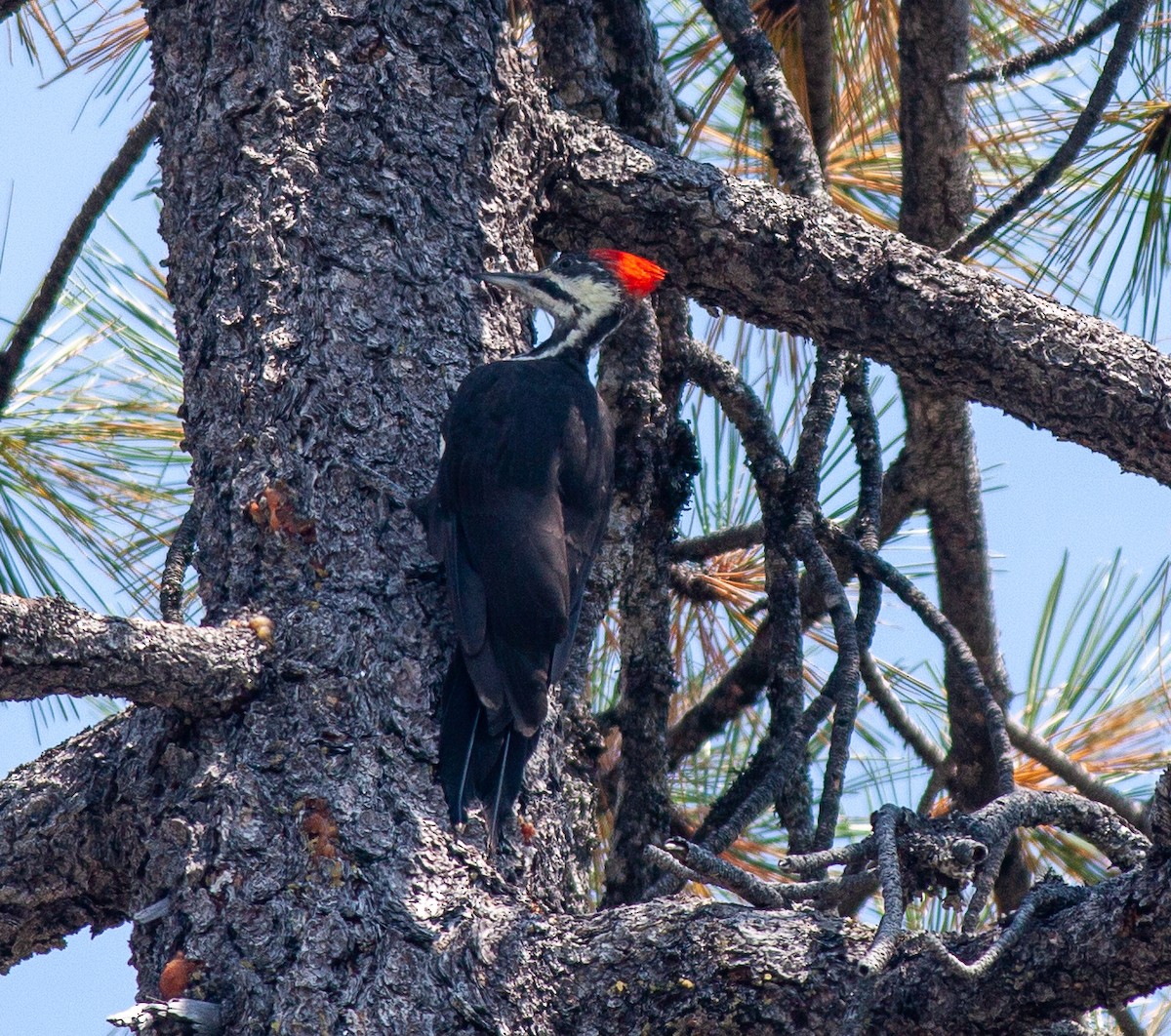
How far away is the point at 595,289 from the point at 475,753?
118 cm

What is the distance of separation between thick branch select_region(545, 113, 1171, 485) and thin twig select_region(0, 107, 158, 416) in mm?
1017

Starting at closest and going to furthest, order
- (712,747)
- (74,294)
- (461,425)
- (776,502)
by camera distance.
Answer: (461,425), (776,502), (74,294), (712,747)

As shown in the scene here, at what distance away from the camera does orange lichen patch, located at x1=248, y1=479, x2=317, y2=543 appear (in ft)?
6.79

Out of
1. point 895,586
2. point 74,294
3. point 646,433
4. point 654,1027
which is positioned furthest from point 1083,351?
point 74,294

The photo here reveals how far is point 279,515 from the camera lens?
208 centimetres

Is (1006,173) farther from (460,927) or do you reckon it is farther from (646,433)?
(460,927)

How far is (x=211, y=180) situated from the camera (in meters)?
2.36

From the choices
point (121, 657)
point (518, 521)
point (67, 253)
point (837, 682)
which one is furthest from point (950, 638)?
point (67, 253)

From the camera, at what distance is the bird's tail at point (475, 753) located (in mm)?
1887

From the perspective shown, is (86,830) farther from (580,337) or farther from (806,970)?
(580,337)

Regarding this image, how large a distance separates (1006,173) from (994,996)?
8.44ft

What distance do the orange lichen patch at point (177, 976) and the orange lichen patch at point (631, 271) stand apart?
149 cm

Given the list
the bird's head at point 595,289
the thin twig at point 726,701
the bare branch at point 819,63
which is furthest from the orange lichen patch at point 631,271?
the bare branch at point 819,63

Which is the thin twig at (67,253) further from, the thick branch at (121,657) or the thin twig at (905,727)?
the thin twig at (905,727)
